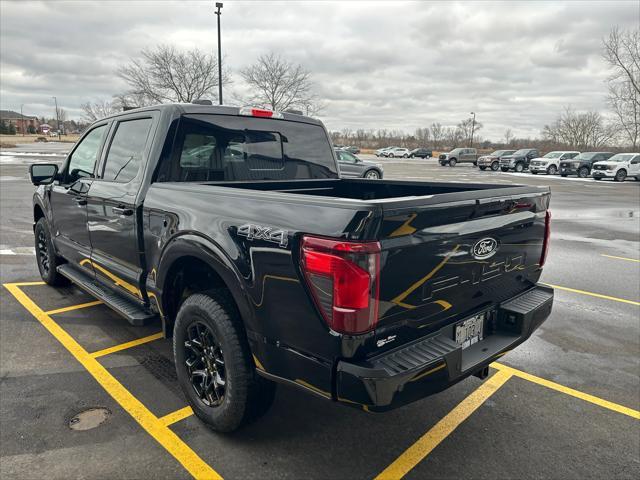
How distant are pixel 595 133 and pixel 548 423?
268 feet

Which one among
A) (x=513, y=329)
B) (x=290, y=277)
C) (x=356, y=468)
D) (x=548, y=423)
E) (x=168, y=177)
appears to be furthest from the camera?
(x=168, y=177)

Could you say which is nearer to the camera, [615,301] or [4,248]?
[615,301]

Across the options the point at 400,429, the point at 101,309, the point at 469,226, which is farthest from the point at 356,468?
the point at 101,309

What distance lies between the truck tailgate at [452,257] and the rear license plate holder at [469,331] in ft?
0.16

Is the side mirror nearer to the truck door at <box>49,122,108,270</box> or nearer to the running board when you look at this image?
the truck door at <box>49,122,108,270</box>

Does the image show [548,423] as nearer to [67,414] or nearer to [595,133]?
[67,414]

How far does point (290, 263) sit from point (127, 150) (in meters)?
2.30

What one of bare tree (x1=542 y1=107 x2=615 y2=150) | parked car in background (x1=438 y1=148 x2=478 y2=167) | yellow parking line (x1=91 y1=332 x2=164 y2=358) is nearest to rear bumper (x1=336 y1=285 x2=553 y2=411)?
yellow parking line (x1=91 y1=332 x2=164 y2=358)

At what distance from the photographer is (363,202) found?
1.97 metres

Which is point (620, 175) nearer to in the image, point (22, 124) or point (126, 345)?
point (126, 345)

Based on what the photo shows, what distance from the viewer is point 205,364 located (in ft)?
9.37

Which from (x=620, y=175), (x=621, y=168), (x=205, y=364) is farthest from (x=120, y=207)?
(x=620, y=175)

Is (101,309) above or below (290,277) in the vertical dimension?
below

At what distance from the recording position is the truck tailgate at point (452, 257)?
82.2 inches
